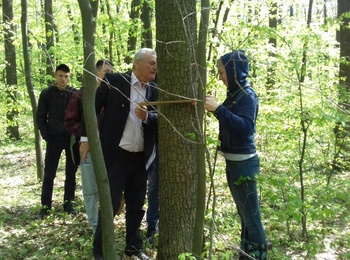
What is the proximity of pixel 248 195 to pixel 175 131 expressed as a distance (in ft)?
→ 3.18

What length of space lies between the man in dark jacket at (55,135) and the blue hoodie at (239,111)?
304 cm

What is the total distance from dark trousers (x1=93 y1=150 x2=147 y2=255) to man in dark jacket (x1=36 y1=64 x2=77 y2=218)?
1979 mm

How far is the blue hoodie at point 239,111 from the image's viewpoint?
9.85 feet

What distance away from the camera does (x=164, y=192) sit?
9.50 ft

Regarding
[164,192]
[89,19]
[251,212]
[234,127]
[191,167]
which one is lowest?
[251,212]

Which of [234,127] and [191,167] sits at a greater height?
[234,127]

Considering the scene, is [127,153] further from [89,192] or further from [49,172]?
[49,172]

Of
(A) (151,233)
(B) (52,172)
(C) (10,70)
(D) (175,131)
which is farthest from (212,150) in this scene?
(C) (10,70)

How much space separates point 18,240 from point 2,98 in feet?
23.2

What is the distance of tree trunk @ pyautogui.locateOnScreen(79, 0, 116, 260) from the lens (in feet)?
8.41

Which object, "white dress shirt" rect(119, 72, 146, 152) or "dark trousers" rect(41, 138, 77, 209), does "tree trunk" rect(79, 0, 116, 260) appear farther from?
"dark trousers" rect(41, 138, 77, 209)

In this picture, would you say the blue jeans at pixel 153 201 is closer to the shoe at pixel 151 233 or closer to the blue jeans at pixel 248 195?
the shoe at pixel 151 233

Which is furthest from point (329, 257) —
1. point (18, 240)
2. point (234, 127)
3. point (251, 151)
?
point (18, 240)

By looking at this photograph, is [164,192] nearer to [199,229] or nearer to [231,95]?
[199,229]
